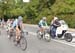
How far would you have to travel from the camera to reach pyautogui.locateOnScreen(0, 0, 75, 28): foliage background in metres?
41.6

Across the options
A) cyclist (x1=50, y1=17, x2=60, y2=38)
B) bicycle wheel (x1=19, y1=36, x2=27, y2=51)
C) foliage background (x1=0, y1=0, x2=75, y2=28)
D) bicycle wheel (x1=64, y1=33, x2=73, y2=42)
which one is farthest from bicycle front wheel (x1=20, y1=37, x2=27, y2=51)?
foliage background (x1=0, y1=0, x2=75, y2=28)

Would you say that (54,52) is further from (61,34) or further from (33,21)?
(33,21)

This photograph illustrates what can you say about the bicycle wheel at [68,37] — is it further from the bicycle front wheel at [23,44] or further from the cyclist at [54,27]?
the bicycle front wheel at [23,44]

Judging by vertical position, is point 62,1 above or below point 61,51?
above

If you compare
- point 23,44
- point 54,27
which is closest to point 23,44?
point 23,44

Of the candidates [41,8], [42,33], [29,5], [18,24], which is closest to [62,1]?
[41,8]

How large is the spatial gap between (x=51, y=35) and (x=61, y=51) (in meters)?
6.60

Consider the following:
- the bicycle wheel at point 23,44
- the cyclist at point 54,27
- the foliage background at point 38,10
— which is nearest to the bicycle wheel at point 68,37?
the cyclist at point 54,27

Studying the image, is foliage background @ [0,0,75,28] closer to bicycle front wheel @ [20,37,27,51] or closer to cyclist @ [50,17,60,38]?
cyclist @ [50,17,60,38]

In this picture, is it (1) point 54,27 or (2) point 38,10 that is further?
(2) point 38,10

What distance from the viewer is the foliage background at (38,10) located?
41.6 m

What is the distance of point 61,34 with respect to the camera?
21.1 m

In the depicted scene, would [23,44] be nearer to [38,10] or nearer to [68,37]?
[68,37]

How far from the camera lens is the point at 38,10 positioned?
192ft
